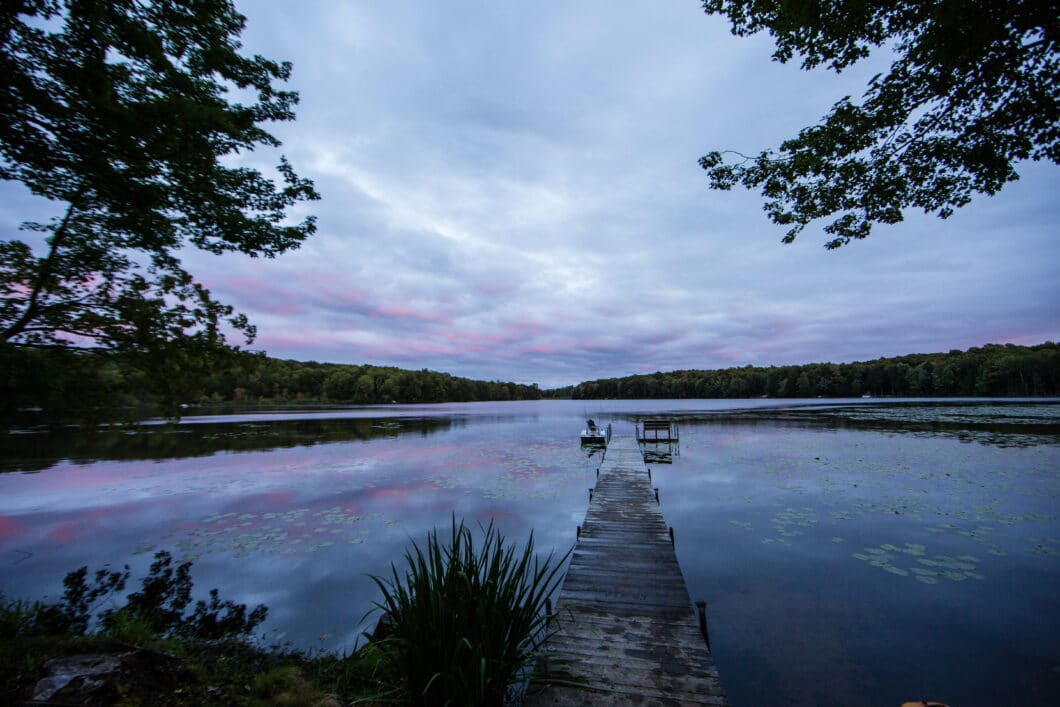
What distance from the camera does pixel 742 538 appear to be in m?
9.65

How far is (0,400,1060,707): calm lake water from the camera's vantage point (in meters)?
5.48

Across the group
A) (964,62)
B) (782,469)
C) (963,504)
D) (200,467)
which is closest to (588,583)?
(964,62)

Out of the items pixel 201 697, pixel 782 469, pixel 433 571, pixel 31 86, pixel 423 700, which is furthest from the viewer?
pixel 782 469

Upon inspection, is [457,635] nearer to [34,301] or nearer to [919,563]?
[34,301]

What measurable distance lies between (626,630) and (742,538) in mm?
5962

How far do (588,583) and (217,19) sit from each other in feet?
37.3

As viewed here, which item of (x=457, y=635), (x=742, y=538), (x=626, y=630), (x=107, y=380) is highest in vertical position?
(x=107, y=380)

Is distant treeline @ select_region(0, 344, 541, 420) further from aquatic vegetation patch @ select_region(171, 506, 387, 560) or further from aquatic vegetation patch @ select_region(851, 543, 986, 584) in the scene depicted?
aquatic vegetation patch @ select_region(851, 543, 986, 584)

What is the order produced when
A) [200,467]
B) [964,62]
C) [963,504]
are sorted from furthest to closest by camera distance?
[200,467]
[963,504]
[964,62]

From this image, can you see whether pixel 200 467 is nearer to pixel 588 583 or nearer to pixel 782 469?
pixel 588 583

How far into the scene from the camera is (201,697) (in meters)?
3.75

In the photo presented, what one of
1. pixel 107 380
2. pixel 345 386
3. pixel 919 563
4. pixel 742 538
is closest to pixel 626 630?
pixel 742 538

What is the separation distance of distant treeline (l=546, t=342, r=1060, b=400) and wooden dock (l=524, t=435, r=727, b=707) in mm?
128777

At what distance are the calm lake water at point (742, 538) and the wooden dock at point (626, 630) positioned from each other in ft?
3.02
